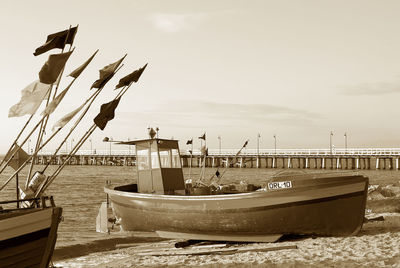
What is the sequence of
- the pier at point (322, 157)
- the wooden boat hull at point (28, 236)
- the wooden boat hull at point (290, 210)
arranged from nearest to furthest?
the wooden boat hull at point (28, 236) → the wooden boat hull at point (290, 210) → the pier at point (322, 157)

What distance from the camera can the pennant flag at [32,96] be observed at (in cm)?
1051

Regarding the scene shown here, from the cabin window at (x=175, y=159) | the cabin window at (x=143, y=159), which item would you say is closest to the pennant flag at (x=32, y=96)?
the cabin window at (x=143, y=159)

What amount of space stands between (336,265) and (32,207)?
21.2ft

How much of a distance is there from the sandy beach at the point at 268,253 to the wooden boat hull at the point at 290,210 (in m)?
0.37

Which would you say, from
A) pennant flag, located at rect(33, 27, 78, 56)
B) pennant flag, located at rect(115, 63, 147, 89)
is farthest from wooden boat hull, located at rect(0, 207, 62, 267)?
pennant flag, located at rect(33, 27, 78, 56)

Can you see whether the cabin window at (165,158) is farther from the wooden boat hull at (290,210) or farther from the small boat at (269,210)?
the wooden boat hull at (290,210)

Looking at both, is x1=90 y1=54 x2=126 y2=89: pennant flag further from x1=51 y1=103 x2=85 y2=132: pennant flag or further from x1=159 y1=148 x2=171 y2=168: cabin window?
x1=159 y1=148 x2=171 y2=168: cabin window

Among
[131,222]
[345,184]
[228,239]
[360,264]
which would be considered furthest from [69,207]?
[360,264]

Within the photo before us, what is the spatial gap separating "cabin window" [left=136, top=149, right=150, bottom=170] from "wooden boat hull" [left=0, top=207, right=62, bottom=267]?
7.53 metres

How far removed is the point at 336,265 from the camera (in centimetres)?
1084

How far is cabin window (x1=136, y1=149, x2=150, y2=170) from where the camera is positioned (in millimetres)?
18248

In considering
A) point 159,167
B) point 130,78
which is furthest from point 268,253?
point 159,167

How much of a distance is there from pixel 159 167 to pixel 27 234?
8218 mm

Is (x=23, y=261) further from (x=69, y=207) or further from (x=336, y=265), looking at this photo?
(x=69, y=207)
